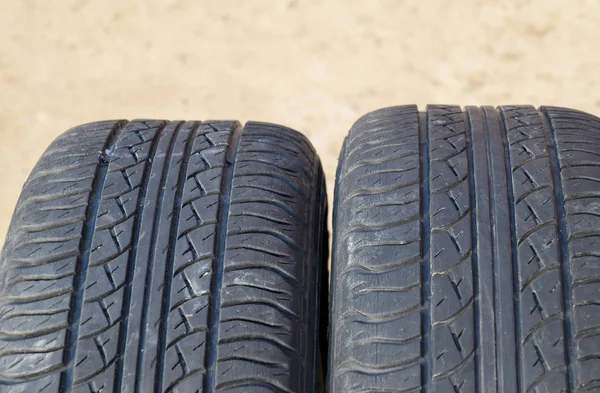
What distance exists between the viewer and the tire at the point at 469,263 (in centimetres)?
155

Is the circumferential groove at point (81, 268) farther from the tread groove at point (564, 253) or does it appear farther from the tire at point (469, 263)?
the tread groove at point (564, 253)

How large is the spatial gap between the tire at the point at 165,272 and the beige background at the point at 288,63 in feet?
5.55

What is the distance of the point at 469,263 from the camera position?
163 cm

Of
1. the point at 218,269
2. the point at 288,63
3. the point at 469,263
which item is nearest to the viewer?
the point at 469,263

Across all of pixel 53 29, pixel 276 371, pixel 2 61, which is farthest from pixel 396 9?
pixel 276 371

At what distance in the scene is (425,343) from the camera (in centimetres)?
158

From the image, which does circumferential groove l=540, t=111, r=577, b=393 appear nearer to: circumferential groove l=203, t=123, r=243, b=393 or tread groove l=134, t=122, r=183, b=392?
circumferential groove l=203, t=123, r=243, b=393

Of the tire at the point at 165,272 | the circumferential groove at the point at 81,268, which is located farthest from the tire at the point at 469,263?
the circumferential groove at the point at 81,268

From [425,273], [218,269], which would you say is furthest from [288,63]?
[425,273]

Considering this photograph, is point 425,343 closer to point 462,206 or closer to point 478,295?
point 478,295

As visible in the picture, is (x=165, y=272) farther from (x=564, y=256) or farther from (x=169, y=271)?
(x=564, y=256)

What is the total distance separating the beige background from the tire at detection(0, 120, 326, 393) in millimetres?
1693

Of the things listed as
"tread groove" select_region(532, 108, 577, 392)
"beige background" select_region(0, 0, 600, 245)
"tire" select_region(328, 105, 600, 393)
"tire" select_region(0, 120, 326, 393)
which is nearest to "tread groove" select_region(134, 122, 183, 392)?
"tire" select_region(0, 120, 326, 393)

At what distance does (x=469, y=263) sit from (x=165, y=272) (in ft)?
2.48
